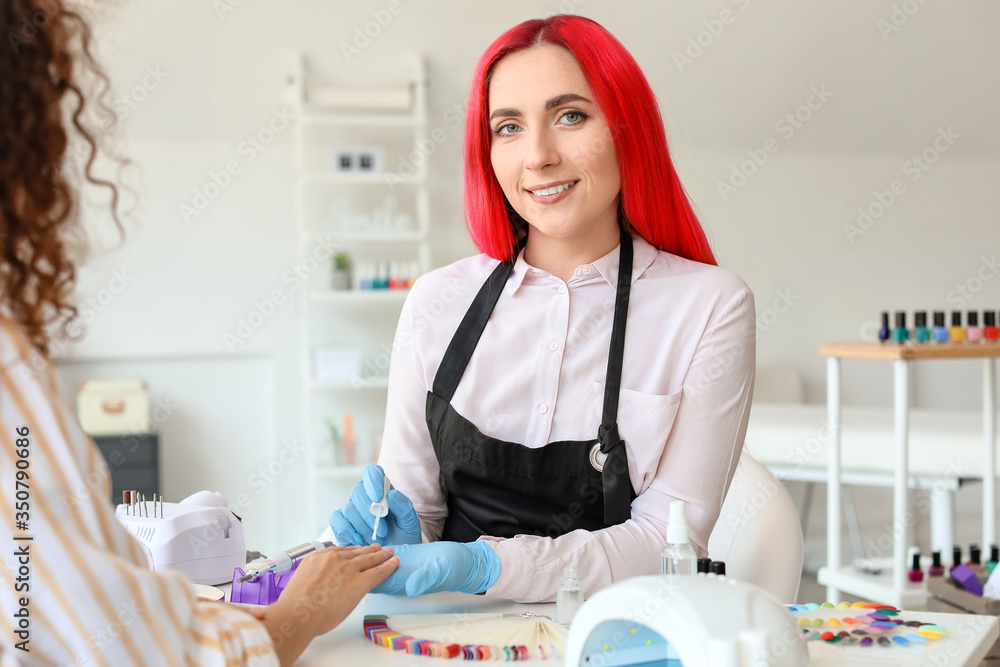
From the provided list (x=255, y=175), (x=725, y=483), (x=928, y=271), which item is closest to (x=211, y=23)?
(x=255, y=175)

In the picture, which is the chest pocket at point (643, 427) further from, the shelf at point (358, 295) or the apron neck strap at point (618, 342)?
the shelf at point (358, 295)

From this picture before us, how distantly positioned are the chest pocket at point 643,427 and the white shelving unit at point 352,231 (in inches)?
108

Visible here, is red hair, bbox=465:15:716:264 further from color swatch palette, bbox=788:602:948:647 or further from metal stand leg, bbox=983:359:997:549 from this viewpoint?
metal stand leg, bbox=983:359:997:549

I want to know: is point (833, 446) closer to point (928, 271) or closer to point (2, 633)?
point (928, 271)

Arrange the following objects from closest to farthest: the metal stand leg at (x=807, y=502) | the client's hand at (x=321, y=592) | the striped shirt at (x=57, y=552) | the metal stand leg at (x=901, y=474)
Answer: the striped shirt at (x=57, y=552) < the client's hand at (x=321, y=592) < the metal stand leg at (x=901, y=474) < the metal stand leg at (x=807, y=502)

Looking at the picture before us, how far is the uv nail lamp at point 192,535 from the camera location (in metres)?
1.17

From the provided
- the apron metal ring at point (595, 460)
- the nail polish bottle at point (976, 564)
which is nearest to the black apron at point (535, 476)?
the apron metal ring at point (595, 460)

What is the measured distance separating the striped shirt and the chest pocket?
811 mm

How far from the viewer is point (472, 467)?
1.41m

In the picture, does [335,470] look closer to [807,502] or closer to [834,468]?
[834,468]

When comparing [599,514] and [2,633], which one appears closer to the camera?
[2,633]

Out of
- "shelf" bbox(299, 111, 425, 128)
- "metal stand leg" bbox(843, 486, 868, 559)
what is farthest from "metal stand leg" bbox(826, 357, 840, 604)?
"shelf" bbox(299, 111, 425, 128)

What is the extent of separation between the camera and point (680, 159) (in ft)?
14.9

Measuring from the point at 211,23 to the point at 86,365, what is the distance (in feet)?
5.40
